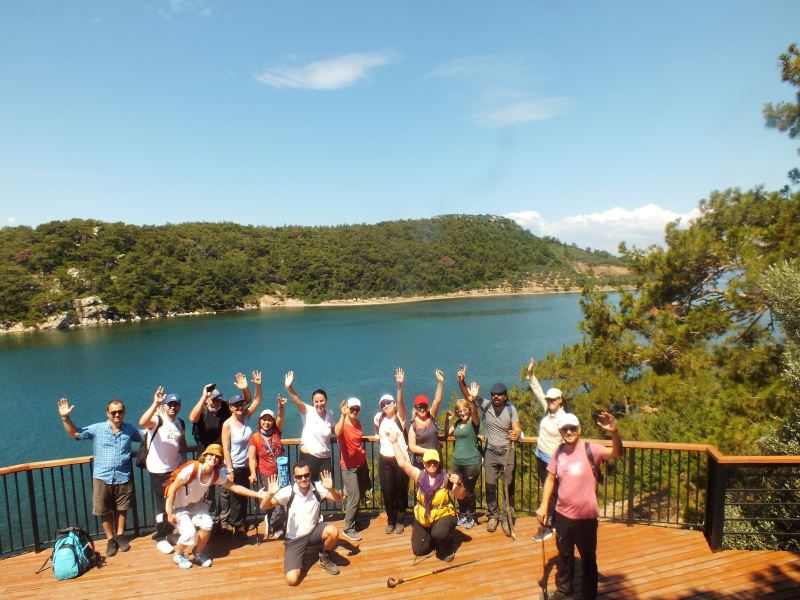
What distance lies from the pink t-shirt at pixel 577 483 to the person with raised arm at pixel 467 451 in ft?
4.61

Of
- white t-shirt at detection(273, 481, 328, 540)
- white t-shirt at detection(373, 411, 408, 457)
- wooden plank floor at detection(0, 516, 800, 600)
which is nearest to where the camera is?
wooden plank floor at detection(0, 516, 800, 600)

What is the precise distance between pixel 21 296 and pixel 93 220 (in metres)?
32.2

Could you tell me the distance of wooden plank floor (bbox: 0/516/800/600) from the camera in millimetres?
3650

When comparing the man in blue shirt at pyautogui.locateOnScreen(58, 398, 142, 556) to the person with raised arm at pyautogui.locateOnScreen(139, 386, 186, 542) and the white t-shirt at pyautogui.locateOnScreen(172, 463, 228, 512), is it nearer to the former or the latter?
the person with raised arm at pyautogui.locateOnScreen(139, 386, 186, 542)

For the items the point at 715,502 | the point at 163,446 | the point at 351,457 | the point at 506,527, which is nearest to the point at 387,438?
the point at 351,457

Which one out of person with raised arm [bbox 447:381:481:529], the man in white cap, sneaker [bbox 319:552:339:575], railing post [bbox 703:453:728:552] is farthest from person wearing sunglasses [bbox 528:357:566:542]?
sneaker [bbox 319:552:339:575]

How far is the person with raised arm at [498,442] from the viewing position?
4.64 meters

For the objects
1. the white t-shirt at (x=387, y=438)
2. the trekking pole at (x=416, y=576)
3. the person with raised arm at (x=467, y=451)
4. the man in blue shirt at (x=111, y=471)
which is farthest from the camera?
the person with raised arm at (x=467, y=451)

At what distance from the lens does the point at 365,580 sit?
393cm

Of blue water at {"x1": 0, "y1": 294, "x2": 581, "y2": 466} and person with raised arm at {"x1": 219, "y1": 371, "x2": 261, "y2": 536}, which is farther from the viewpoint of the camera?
blue water at {"x1": 0, "y1": 294, "x2": 581, "y2": 466}

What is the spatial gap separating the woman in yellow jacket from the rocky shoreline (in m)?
78.6

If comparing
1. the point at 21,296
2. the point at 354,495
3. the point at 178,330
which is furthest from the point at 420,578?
the point at 21,296

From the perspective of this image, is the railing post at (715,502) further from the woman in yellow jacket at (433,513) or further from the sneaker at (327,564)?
the sneaker at (327,564)

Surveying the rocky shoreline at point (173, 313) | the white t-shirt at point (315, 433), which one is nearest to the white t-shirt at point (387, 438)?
the white t-shirt at point (315, 433)
